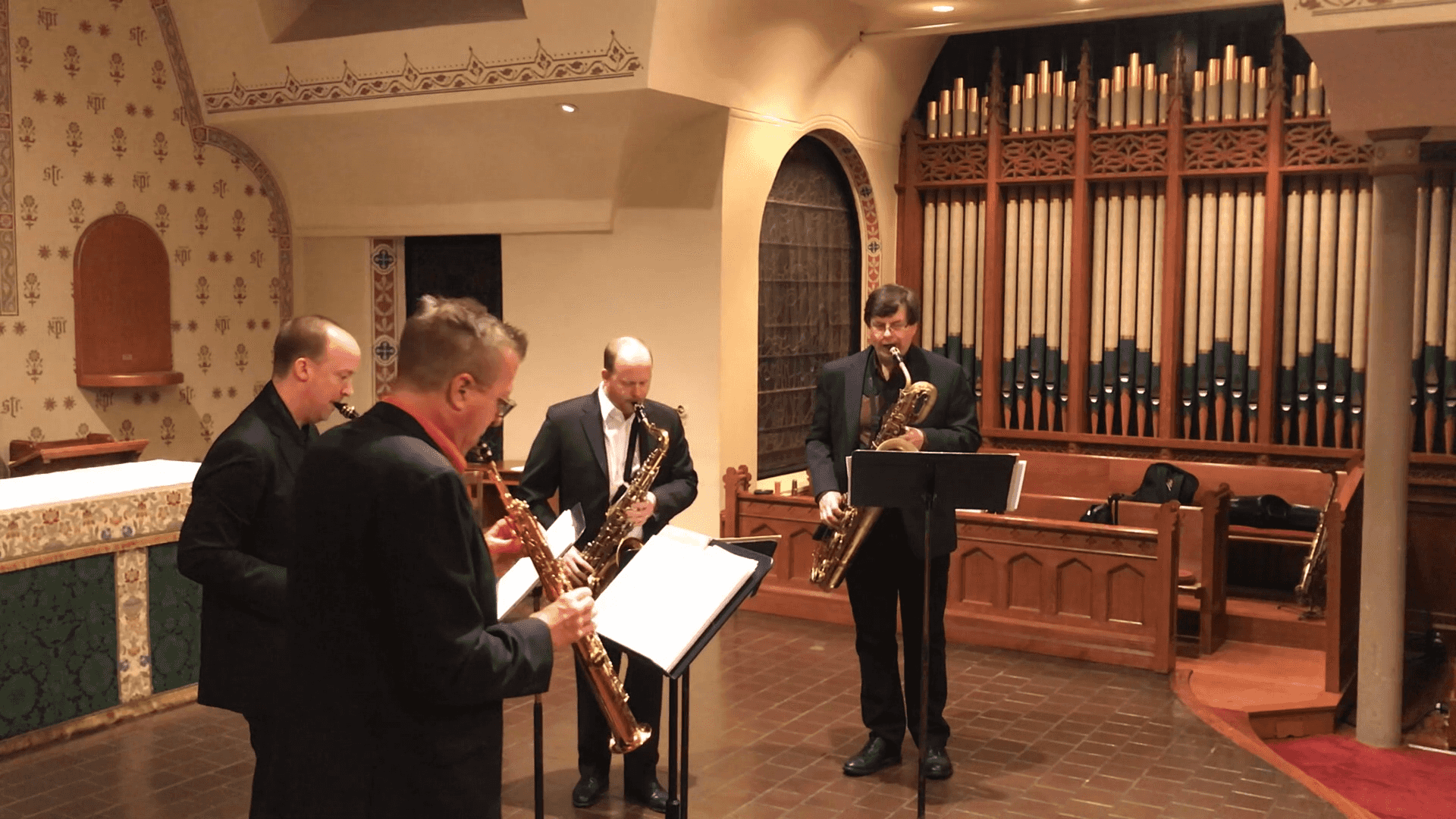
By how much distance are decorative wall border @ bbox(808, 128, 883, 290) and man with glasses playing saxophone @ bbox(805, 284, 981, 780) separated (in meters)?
4.64

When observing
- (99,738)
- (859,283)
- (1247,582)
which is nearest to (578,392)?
(859,283)

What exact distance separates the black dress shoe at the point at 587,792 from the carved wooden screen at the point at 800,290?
14.9ft

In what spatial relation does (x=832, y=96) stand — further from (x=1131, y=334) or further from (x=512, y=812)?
(x=512, y=812)

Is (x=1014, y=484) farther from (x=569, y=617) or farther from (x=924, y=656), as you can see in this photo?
(x=569, y=617)

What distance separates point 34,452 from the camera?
7.54m

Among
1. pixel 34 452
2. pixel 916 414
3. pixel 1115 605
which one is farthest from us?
pixel 34 452

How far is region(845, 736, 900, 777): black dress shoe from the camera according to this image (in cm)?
507

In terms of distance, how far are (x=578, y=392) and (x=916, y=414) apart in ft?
13.8

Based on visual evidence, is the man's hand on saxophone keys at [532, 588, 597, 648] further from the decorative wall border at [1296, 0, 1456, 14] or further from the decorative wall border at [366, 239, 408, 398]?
the decorative wall border at [366, 239, 408, 398]

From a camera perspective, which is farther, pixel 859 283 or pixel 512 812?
pixel 859 283

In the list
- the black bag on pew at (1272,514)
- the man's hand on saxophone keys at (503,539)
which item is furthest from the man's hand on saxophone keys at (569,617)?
the black bag on pew at (1272,514)

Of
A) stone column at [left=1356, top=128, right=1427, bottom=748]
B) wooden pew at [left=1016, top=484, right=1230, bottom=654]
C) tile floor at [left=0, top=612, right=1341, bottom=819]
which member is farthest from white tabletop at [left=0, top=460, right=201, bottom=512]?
stone column at [left=1356, top=128, right=1427, bottom=748]

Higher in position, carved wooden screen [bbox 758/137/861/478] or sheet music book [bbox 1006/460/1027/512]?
carved wooden screen [bbox 758/137/861/478]

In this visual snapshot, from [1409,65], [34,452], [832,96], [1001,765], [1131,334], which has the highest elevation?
[832,96]
